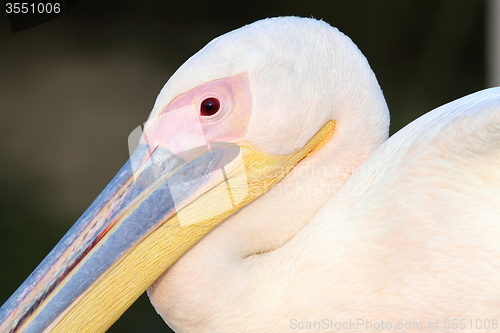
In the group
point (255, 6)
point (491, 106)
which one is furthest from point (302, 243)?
point (255, 6)

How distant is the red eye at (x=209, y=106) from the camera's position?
4.48ft

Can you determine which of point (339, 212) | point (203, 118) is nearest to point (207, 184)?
point (203, 118)

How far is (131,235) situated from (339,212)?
47 centimetres

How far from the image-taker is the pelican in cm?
123

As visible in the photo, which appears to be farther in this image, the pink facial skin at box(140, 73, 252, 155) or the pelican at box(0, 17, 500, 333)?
the pink facial skin at box(140, 73, 252, 155)

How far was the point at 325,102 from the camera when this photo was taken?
4.63 feet

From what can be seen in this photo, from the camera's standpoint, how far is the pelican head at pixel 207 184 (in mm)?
1309

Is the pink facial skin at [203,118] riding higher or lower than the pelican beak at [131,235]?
higher

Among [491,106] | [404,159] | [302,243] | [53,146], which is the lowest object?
[53,146]

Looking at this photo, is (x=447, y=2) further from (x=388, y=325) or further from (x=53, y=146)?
(x=388, y=325)

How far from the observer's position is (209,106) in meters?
1.37

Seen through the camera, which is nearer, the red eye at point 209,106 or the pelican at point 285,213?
the pelican at point 285,213

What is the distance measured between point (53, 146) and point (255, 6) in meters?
2.45

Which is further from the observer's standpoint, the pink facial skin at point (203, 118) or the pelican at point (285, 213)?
the pink facial skin at point (203, 118)
